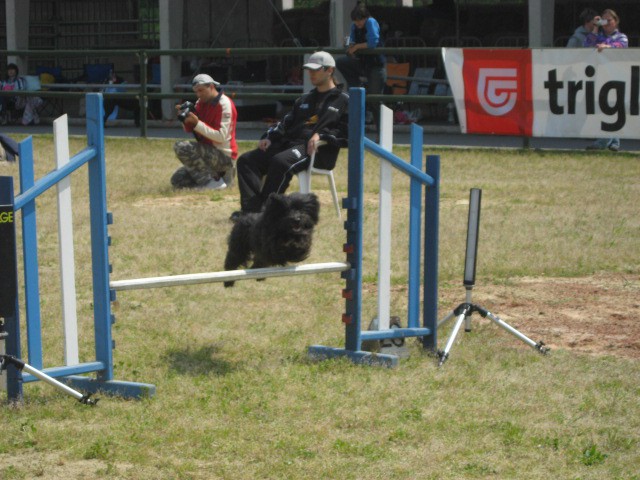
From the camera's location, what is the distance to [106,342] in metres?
5.14

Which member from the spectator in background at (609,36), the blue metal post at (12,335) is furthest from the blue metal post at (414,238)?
the spectator in background at (609,36)

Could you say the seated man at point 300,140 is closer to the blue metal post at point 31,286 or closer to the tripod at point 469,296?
the tripod at point 469,296

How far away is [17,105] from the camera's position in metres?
20.0

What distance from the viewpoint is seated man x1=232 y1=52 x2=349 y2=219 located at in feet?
28.8

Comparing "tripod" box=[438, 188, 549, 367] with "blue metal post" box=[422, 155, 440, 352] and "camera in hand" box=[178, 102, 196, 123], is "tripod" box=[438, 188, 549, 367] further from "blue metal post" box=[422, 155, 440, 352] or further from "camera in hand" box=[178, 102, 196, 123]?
"camera in hand" box=[178, 102, 196, 123]

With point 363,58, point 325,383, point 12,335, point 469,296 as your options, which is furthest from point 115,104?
point 12,335

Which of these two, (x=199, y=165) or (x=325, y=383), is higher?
(x=199, y=165)

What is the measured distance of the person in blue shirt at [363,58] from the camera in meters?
15.0

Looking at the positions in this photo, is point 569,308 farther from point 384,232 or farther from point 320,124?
point 320,124

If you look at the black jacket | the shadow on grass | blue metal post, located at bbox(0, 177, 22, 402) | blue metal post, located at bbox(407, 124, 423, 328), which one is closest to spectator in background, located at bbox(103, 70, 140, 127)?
the black jacket

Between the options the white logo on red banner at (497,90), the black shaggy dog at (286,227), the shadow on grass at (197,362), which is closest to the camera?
the shadow on grass at (197,362)

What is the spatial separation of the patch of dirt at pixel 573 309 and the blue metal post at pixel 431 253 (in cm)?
73

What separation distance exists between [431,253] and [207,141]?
552cm

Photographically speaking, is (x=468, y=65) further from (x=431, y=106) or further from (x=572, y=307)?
(x=572, y=307)
